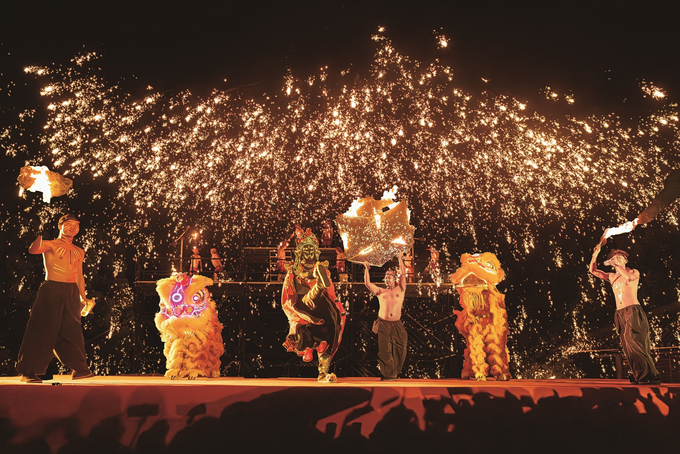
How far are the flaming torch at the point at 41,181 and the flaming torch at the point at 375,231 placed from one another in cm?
345

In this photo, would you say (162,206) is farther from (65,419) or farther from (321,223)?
(65,419)

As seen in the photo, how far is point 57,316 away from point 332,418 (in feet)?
9.19

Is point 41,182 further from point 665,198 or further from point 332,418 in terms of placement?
point 665,198

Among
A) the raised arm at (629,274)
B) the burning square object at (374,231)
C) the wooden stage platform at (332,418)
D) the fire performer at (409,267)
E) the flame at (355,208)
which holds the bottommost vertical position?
the wooden stage platform at (332,418)

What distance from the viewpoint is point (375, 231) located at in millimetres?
7496

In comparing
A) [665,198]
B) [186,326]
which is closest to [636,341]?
[665,198]

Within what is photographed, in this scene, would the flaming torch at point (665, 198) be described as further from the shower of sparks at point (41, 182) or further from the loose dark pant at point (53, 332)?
the shower of sparks at point (41, 182)

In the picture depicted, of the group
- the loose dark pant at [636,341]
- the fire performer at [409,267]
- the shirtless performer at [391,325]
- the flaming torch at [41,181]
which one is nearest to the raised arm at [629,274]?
the loose dark pant at [636,341]

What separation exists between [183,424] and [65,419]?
0.86 m

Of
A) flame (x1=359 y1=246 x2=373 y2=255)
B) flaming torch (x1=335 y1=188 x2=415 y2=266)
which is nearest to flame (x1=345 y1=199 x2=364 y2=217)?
flaming torch (x1=335 y1=188 x2=415 y2=266)

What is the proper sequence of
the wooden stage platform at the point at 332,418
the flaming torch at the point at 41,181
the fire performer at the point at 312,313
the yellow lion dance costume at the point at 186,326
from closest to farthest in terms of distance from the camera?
1. the wooden stage platform at the point at 332,418
2. the flaming torch at the point at 41,181
3. the fire performer at the point at 312,313
4. the yellow lion dance costume at the point at 186,326

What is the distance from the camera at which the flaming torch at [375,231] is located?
7402 millimetres

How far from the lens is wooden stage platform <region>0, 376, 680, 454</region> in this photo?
157 inches

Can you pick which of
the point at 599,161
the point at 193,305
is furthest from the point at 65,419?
the point at 599,161
